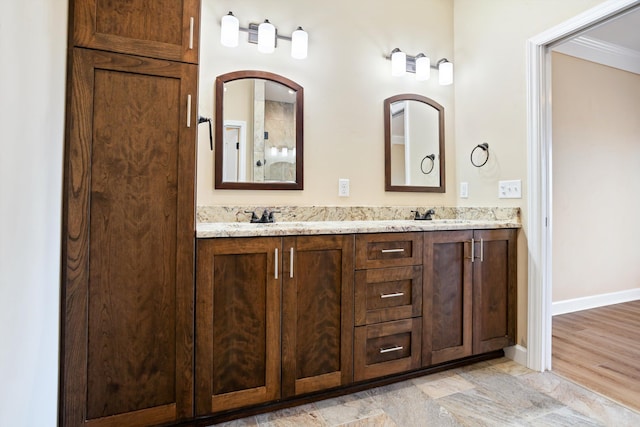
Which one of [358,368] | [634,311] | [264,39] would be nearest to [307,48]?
[264,39]

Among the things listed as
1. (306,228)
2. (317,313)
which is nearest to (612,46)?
(306,228)

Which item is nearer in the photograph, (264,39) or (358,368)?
(358,368)

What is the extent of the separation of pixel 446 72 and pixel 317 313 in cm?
210

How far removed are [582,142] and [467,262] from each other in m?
2.26

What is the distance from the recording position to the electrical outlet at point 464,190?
2555 mm

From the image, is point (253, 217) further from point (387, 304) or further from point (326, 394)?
point (326, 394)

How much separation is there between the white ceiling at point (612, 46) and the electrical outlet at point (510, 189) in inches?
70.4

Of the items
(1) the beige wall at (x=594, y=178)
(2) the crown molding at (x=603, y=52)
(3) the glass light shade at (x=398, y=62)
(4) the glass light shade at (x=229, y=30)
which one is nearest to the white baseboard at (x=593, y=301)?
(1) the beige wall at (x=594, y=178)

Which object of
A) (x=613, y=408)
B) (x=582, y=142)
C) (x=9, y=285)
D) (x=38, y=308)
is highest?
(x=582, y=142)

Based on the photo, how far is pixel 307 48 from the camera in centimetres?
219

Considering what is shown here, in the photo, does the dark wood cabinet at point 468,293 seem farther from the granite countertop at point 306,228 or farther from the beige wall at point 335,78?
the beige wall at point 335,78

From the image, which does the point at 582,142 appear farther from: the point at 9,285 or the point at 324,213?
the point at 9,285

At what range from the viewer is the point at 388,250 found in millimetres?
1761

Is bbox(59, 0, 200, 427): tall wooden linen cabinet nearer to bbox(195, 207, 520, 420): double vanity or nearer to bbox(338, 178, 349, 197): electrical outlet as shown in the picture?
bbox(195, 207, 520, 420): double vanity
